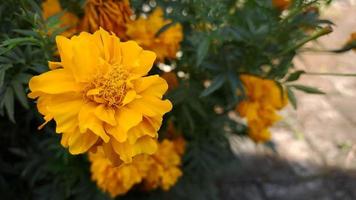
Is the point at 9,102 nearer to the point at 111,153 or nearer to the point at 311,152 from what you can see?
the point at 111,153

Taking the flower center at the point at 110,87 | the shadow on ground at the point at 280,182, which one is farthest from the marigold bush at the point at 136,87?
the shadow on ground at the point at 280,182

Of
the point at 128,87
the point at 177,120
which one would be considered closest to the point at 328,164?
the point at 177,120

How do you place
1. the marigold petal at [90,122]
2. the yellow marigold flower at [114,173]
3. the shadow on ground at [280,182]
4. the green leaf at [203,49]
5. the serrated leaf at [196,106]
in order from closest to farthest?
the marigold petal at [90,122]
the green leaf at [203,49]
the yellow marigold flower at [114,173]
the serrated leaf at [196,106]
the shadow on ground at [280,182]

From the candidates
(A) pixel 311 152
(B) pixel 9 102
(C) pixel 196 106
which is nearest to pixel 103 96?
(B) pixel 9 102

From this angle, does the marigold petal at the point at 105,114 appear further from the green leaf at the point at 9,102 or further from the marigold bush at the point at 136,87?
the green leaf at the point at 9,102

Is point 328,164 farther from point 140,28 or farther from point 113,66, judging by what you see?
point 113,66

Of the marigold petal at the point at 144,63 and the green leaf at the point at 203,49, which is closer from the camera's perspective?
the marigold petal at the point at 144,63

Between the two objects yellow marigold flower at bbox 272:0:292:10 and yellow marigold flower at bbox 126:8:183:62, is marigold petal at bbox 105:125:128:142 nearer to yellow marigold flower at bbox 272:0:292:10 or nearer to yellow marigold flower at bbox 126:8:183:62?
yellow marigold flower at bbox 126:8:183:62

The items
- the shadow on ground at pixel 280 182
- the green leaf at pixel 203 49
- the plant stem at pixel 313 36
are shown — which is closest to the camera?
the plant stem at pixel 313 36

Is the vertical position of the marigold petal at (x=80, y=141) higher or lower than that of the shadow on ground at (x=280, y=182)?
higher

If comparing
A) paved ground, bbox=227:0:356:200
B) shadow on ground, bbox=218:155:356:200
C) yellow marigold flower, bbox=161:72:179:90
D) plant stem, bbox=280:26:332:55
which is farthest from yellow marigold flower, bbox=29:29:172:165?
shadow on ground, bbox=218:155:356:200
